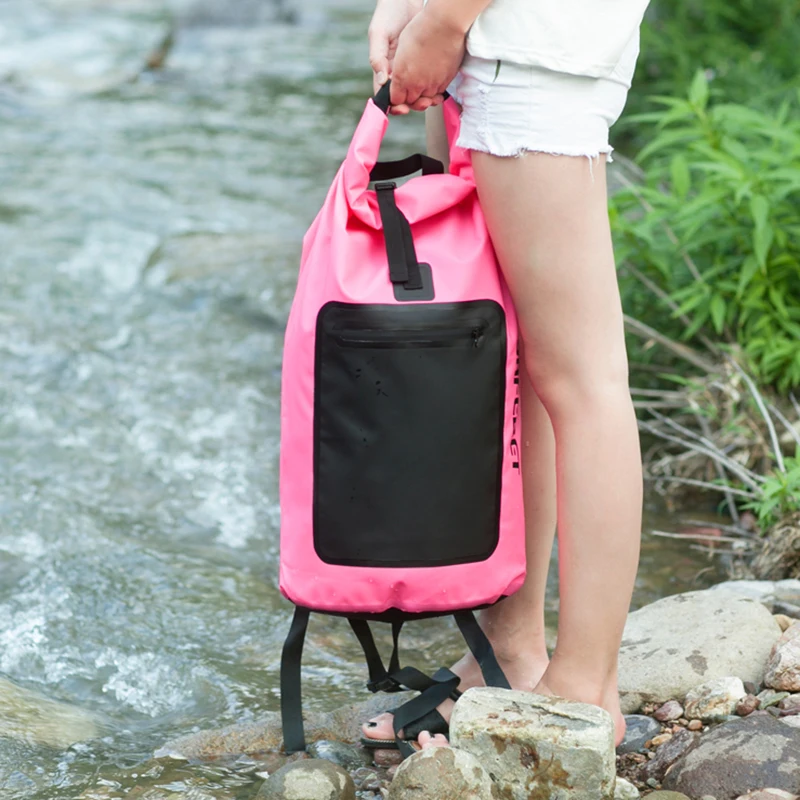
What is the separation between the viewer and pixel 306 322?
5.90 feet

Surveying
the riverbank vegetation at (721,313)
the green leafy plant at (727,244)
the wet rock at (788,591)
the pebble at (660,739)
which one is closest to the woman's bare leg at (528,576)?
the pebble at (660,739)

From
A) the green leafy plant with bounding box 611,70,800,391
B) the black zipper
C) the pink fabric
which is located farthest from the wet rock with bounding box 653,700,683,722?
the green leafy plant with bounding box 611,70,800,391

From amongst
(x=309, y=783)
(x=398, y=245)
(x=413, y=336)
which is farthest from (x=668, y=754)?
(x=398, y=245)

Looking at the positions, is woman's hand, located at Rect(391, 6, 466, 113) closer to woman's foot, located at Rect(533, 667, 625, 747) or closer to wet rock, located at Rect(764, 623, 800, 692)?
woman's foot, located at Rect(533, 667, 625, 747)

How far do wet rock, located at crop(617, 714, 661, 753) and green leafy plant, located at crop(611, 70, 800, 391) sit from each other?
1291 millimetres

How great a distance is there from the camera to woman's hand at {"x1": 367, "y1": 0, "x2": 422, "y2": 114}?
1881 millimetres

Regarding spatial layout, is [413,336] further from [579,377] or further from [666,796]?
[666,796]

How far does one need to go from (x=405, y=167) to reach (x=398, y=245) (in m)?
0.21

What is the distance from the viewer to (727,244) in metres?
3.33

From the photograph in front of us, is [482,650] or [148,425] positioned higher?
[482,650]

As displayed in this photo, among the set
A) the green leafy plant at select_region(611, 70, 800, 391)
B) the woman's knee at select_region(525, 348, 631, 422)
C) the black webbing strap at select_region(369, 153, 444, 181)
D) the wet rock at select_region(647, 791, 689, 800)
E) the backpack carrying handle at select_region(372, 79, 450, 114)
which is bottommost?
the wet rock at select_region(647, 791, 689, 800)

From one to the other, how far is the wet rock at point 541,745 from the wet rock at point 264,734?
0.36 m

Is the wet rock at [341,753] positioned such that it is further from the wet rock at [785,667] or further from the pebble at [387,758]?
the wet rock at [785,667]

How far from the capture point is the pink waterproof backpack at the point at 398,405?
5.80 ft
